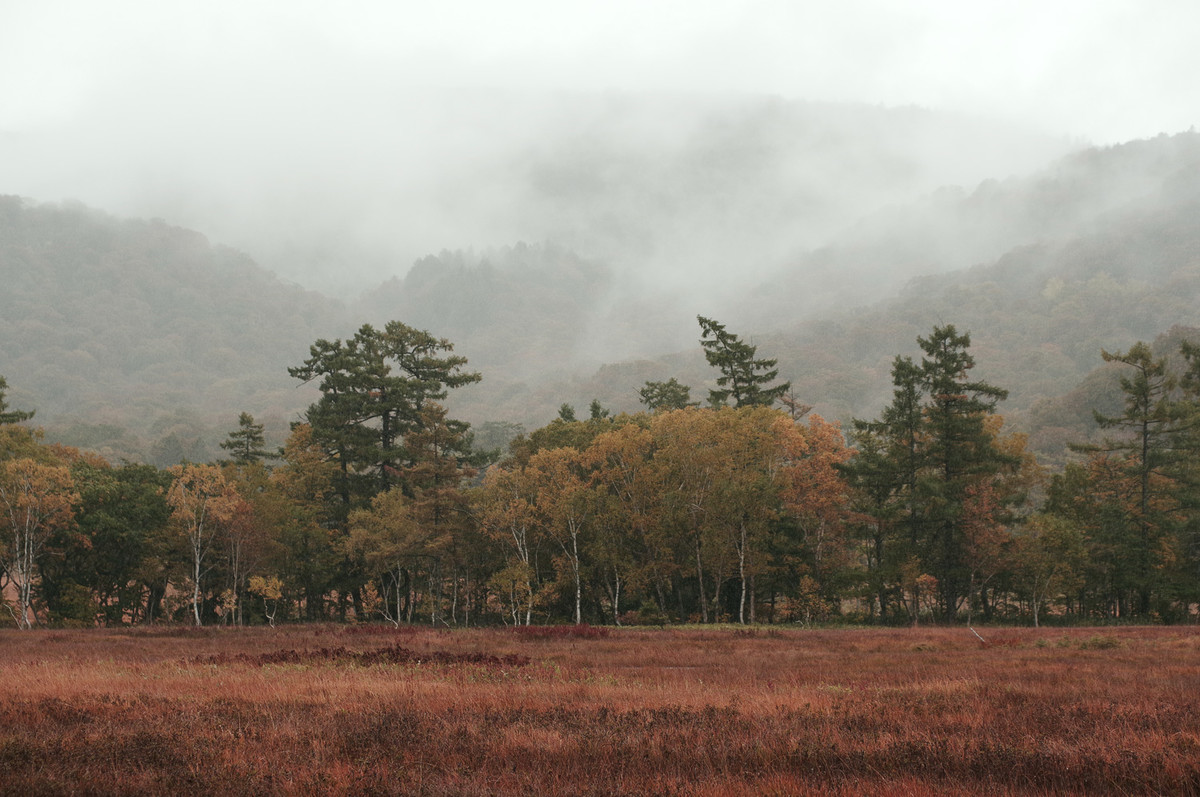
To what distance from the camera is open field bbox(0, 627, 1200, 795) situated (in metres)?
8.62

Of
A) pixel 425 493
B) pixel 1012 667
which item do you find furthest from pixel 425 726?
pixel 425 493

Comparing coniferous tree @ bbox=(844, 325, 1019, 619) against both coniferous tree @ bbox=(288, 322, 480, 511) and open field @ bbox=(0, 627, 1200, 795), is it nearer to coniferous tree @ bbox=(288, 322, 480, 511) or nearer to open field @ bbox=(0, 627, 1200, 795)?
open field @ bbox=(0, 627, 1200, 795)

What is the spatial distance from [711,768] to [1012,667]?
1705 centimetres

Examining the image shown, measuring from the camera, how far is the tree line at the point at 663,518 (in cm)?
4753

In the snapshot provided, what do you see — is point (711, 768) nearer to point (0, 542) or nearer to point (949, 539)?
point (949, 539)

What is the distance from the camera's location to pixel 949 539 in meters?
49.0

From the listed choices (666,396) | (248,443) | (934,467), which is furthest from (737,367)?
(248,443)

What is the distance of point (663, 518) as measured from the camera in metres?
49.9

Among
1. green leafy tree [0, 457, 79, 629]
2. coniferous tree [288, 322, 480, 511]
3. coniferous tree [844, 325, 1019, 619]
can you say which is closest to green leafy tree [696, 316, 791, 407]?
coniferous tree [844, 325, 1019, 619]

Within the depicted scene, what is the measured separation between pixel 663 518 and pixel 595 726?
1521 inches

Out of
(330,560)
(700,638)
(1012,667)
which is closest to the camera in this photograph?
(1012,667)

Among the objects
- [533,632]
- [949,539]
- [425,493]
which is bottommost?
[533,632]

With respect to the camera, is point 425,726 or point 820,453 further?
point 820,453

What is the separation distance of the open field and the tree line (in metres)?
26.0
